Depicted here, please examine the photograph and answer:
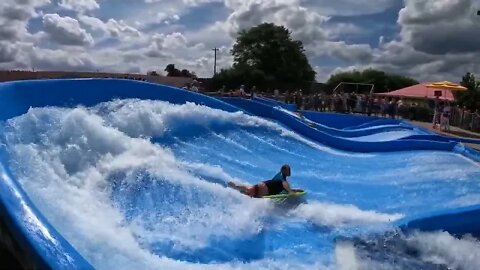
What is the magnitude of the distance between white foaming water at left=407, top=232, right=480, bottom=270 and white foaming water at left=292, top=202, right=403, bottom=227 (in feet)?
1.93

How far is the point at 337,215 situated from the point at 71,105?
388 centimetres

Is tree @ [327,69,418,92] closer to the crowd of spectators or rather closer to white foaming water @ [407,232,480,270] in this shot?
the crowd of spectators

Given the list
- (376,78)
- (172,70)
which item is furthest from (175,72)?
(376,78)

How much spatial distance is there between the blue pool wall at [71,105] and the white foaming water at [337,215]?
26.8 inches

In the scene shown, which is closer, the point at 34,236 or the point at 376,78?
the point at 34,236

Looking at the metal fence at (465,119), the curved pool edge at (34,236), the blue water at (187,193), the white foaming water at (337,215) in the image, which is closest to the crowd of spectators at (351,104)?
the metal fence at (465,119)

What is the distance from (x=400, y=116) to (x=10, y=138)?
16.2m

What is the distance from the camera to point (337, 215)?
6.35 m

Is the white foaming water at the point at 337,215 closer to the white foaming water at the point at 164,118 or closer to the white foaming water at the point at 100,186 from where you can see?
the white foaming water at the point at 100,186

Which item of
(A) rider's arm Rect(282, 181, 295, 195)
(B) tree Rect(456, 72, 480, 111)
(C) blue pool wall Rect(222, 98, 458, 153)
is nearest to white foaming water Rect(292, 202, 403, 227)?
(A) rider's arm Rect(282, 181, 295, 195)

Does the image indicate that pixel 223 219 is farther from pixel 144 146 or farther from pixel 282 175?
pixel 144 146

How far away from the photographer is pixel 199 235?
527cm

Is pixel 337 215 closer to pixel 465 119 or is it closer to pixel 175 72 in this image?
pixel 465 119

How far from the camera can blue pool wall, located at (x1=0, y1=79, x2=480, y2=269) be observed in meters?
3.13
